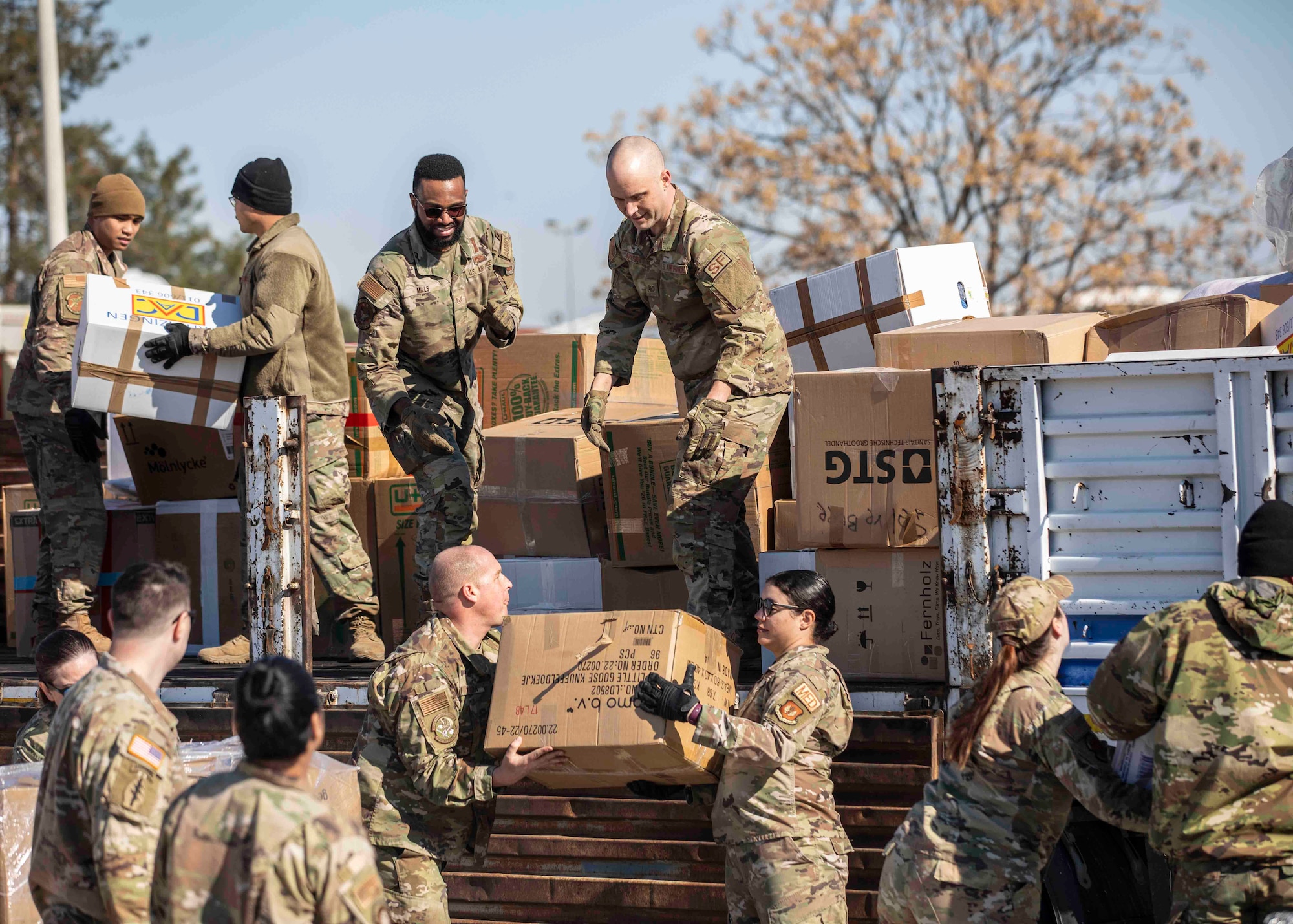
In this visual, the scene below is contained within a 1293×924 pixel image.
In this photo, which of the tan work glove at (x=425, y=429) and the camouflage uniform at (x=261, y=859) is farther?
the tan work glove at (x=425, y=429)

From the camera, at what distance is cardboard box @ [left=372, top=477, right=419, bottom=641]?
5.80 meters

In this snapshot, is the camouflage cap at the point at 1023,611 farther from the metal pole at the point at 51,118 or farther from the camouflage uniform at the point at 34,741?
the metal pole at the point at 51,118

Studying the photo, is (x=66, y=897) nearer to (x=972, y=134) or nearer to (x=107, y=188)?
(x=107, y=188)

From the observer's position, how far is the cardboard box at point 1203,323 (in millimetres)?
4762

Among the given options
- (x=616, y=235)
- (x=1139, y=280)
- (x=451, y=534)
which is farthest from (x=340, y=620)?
(x=1139, y=280)

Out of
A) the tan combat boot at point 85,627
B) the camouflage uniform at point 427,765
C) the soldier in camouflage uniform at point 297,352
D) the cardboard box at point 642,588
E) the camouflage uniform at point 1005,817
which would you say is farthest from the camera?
the tan combat boot at point 85,627

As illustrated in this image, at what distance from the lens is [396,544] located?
5816 millimetres

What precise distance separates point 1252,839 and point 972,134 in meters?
20.2

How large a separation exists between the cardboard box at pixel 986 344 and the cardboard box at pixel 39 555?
126 inches

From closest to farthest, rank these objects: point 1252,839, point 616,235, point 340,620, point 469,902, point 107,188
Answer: point 1252,839 < point 469,902 < point 616,235 < point 340,620 < point 107,188

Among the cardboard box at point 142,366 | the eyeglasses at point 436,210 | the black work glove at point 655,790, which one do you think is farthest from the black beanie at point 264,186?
the black work glove at point 655,790

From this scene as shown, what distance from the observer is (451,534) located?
5273 mm

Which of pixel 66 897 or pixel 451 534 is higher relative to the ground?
pixel 451 534

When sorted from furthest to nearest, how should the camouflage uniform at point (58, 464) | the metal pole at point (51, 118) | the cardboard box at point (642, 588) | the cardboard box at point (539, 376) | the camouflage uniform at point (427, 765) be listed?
the metal pole at point (51, 118)
the cardboard box at point (539, 376)
the camouflage uniform at point (58, 464)
the cardboard box at point (642, 588)
the camouflage uniform at point (427, 765)
